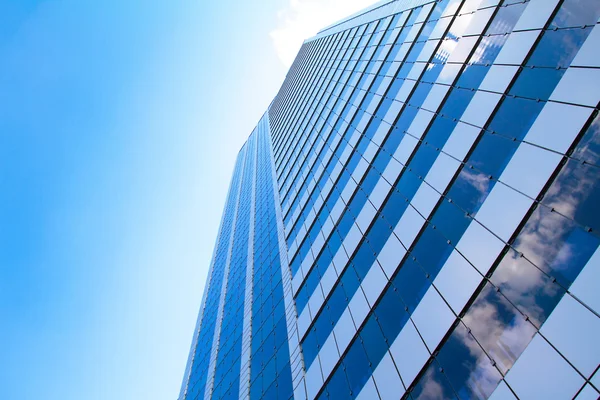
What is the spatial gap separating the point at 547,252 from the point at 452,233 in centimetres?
338

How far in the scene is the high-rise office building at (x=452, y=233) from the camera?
28.3 ft

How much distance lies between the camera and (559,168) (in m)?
9.54

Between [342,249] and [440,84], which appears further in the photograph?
[342,249]

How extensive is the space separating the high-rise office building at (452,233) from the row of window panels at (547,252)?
0.10 ft

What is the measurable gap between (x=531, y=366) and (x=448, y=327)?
269 centimetres

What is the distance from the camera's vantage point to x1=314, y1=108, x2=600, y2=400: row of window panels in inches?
330

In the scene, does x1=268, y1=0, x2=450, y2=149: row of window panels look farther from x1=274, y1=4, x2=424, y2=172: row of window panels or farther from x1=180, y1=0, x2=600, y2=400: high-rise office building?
x1=180, y1=0, x2=600, y2=400: high-rise office building

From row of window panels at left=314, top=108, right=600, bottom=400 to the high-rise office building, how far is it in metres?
0.03

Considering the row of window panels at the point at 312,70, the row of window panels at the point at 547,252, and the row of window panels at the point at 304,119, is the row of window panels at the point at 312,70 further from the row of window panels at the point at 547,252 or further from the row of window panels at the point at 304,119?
the row of window panels at the point at 547,252

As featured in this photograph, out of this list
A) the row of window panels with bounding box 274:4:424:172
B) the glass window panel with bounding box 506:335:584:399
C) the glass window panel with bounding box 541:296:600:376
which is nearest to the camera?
the glass window panel with bounding box 541:296:600:376

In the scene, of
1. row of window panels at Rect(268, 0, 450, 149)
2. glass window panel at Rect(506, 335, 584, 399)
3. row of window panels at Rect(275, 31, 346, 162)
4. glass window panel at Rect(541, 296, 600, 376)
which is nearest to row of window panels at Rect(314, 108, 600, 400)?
glass window panel at Rect(541, 296, 600, 376)

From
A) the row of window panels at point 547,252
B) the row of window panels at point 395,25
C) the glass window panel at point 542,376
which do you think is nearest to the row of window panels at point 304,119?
the row of window panels at point 395,25

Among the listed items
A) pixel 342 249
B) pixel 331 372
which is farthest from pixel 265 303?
pixel 331 372

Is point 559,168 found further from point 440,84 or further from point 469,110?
point 440,84
